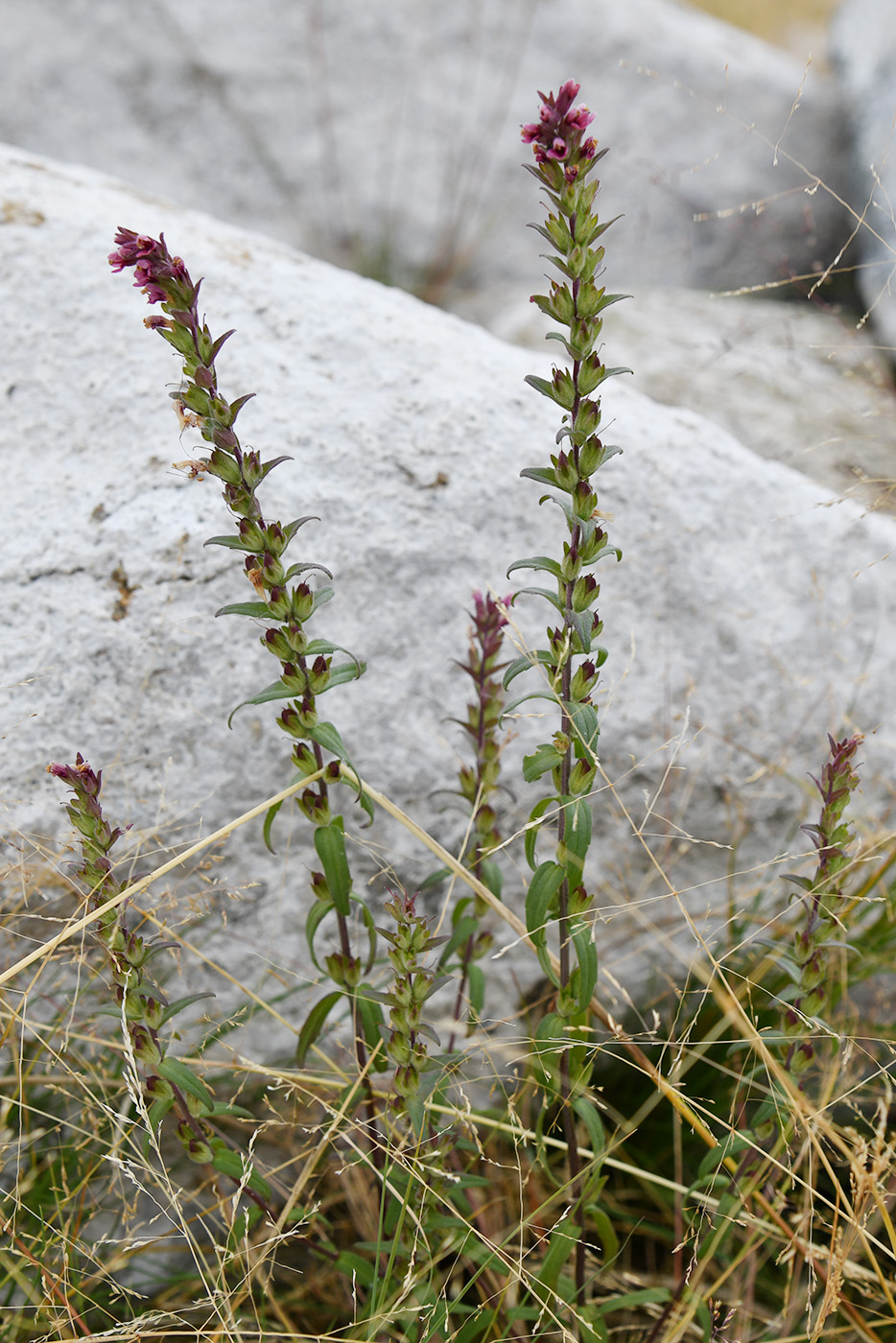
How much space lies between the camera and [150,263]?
1567mm

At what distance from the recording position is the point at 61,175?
3205mm

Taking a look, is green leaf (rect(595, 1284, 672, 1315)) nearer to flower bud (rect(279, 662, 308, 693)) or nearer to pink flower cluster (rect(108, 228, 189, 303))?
flower bud (rect(279, 662, 308, 693))

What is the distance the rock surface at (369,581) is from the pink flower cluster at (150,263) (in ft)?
3.35

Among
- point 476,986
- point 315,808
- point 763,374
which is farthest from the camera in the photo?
point 763,374

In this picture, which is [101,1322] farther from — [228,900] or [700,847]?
[700,847]

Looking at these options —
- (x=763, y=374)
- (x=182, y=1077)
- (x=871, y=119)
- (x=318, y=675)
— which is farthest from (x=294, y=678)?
(x=871, y=119)

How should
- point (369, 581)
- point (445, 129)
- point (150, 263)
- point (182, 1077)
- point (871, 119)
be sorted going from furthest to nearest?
point (445, 129), point (871, 119), point (369, 581), point (182, 1077), point (150, 263)

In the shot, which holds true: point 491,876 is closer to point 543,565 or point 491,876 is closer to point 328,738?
point 328,738

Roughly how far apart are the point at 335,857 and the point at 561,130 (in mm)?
1321

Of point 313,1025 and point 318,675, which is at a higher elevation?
point 318,675

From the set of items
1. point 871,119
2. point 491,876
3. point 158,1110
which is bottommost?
point 158,1110

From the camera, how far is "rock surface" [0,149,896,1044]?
249cm

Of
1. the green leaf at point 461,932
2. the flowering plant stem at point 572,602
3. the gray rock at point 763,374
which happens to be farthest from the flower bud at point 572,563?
the gray rock at point 763,374

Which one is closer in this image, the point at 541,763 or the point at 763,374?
the point at 541,763
